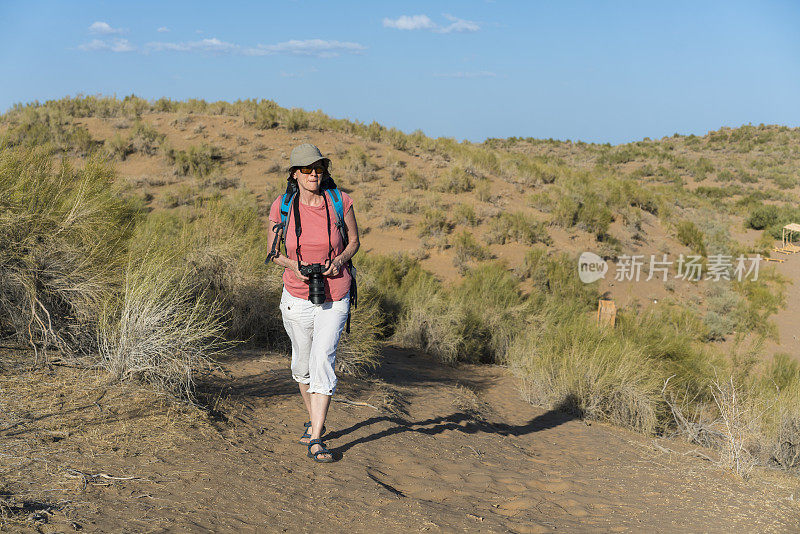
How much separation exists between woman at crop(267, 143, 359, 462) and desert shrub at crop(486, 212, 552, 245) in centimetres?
1289

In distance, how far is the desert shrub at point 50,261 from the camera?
5441mm

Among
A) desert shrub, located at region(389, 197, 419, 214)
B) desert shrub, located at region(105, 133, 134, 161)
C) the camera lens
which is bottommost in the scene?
the camera lens

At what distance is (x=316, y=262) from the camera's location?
430cm

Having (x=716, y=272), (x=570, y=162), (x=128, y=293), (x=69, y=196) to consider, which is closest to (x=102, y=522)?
(x=128, y=293)

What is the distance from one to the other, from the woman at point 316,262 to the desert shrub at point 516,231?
12.9 meters

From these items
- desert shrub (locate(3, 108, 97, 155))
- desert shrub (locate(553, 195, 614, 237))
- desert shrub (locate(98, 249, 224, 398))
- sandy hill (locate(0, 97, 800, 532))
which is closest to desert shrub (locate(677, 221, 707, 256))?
sandy hill (locate(0, 97, 800, 532))

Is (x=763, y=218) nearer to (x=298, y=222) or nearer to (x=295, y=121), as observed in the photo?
(x=295, y=121)

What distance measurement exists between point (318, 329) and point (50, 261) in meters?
2.99

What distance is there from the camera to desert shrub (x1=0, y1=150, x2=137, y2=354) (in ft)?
17.9

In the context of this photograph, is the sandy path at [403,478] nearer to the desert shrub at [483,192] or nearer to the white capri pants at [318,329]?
the white capri pants at [318,329]

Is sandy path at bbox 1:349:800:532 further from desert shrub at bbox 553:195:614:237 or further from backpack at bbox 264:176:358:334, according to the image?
desert shrub at bbox 553:195:614:237

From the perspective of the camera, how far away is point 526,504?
14.6 ft

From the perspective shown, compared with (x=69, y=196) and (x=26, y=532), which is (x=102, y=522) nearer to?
(x=26, y=532)

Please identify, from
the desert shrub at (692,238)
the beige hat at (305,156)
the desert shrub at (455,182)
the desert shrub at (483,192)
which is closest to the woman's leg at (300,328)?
the beige hat at (305,156)
